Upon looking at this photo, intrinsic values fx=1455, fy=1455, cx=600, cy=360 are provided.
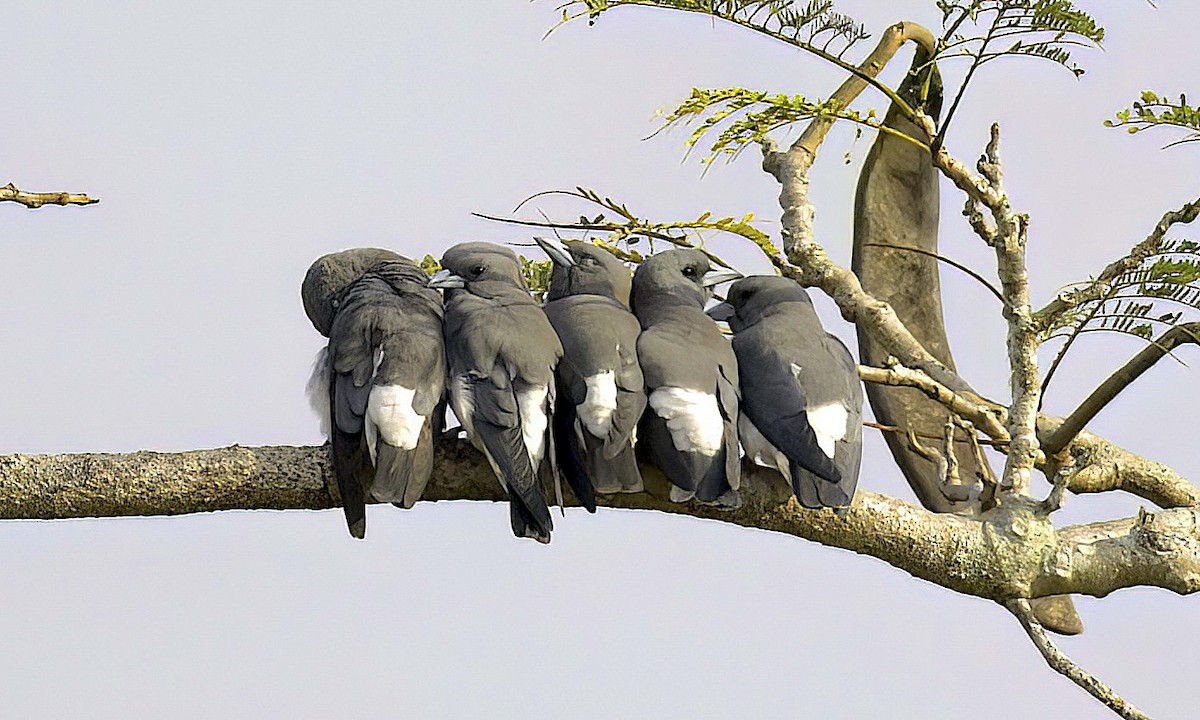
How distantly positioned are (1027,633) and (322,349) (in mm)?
1125

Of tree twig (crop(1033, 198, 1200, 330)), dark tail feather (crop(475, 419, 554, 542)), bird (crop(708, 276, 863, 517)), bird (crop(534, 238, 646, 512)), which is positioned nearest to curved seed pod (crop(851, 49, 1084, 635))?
tree twig (crop(1033, 198, 1200, 330))

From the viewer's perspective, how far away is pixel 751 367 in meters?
2.03

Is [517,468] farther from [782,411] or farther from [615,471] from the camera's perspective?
[782,411]

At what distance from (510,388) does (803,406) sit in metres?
0.39

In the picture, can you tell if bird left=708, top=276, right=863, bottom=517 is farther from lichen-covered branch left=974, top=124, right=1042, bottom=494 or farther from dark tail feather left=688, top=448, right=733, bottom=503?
lichen-covered branch left=974, top=124, right=1042, bottom=494

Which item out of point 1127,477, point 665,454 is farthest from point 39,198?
point 1127,477

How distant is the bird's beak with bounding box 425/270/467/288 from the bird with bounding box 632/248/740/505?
0.28 metres

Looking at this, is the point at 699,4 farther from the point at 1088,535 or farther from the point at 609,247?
the point at 1088,535

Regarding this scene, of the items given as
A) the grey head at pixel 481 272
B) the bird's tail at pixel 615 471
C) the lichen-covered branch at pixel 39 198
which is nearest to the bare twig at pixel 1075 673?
the bird's tail at pixel 615 471

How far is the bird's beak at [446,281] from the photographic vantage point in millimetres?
2115

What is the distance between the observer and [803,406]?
194 centimetres

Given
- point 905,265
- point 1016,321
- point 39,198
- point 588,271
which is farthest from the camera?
point 905,265

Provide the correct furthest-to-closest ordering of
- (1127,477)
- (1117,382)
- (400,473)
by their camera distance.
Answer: (1127,477) < (1117,382) < (400,473)

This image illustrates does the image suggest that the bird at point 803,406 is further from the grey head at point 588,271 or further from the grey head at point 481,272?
the grey head at point 481,272
